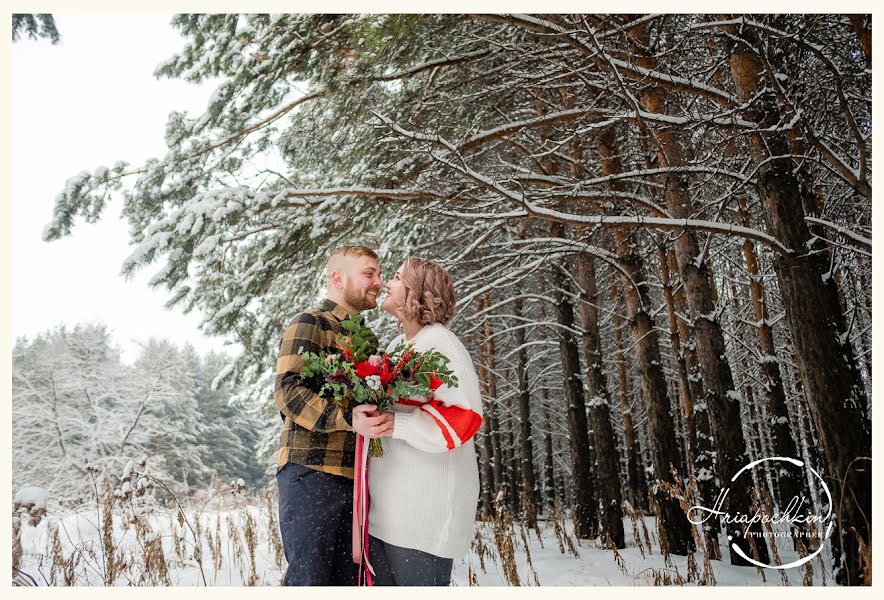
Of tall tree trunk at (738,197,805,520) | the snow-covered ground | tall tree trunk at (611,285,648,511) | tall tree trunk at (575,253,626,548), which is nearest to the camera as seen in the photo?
the snow-covered ground

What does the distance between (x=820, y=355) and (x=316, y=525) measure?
359 cm

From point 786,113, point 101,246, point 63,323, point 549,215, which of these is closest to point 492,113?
point 549,215

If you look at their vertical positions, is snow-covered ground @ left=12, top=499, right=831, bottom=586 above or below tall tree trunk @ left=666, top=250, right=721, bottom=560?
below

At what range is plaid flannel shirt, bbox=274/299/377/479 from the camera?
223 centimetres

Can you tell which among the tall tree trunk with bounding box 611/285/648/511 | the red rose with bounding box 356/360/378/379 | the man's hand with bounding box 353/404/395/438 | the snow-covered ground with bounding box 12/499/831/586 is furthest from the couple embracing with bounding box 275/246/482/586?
the tall tree trunk with bounding box 611/285/648/511

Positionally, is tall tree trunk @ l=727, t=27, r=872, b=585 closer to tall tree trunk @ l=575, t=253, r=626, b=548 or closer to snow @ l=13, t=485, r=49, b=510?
tall tree trunk @ l=575, t=253, r=626, b=548

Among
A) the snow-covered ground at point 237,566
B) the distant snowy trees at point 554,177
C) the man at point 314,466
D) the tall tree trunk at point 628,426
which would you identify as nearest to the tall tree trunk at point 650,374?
the distant snowy trees at point 554,177

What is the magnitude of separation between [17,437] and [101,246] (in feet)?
44.9

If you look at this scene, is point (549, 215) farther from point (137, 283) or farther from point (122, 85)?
point (122, 85)

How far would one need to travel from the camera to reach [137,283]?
473cm

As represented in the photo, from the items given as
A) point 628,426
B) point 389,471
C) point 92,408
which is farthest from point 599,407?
point 92,408

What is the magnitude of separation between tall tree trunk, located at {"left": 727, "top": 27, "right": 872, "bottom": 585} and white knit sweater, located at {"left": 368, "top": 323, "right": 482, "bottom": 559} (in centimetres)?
279

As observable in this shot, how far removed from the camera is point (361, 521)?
2.24 metres
